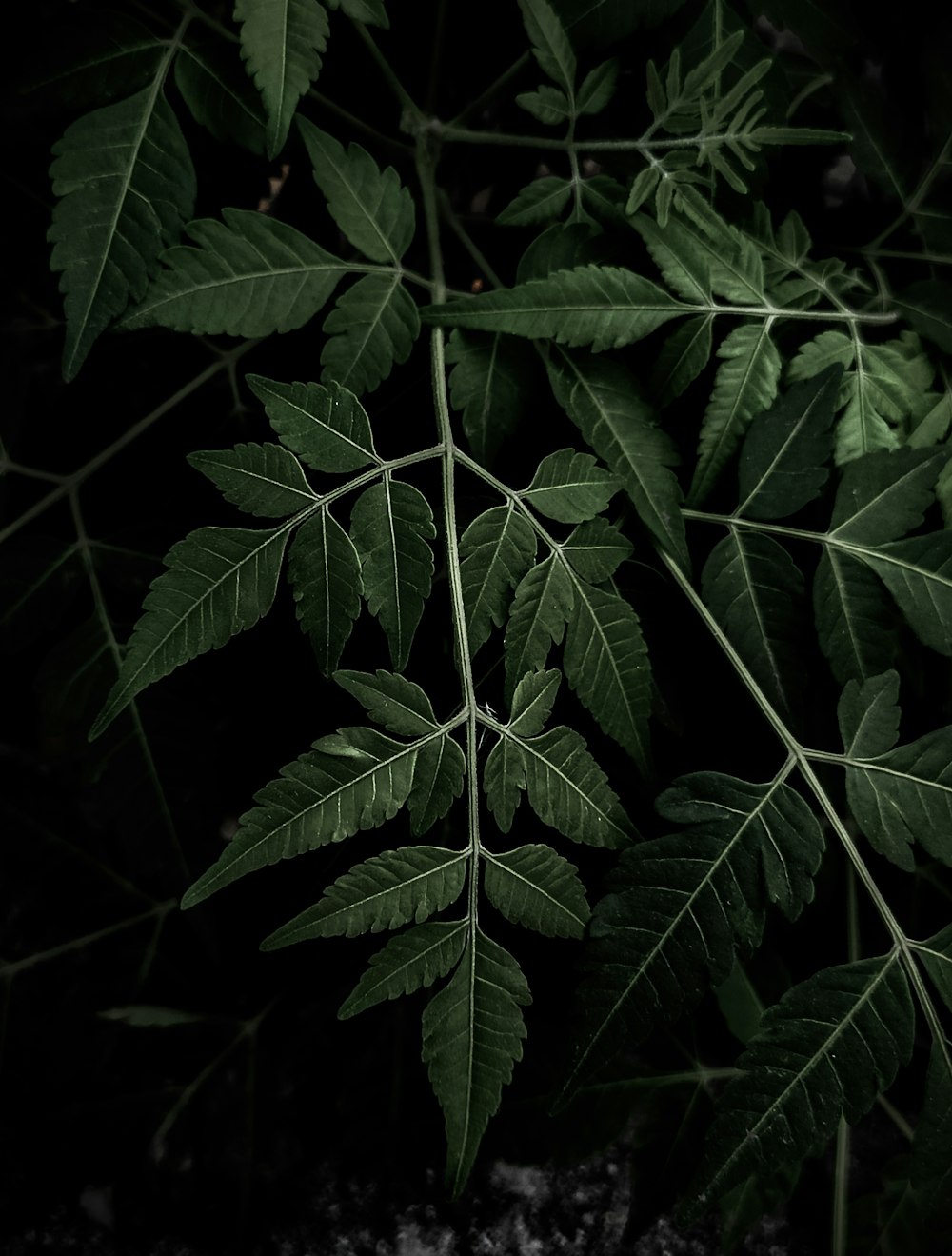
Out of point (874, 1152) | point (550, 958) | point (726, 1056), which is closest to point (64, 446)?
point (550, 958)

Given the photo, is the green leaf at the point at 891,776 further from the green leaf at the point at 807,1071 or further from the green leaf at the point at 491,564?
the green leaf at the point at 491,564

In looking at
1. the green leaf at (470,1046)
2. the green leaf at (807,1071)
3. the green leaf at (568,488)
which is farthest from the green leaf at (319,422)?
the green leaf at (807,1071)

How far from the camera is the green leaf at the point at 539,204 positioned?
708 mm


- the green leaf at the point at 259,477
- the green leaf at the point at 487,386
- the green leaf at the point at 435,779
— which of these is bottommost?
the green leaf at the point at 435,779

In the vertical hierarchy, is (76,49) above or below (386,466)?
above

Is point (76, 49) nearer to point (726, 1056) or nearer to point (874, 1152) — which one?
point (726, 1056)

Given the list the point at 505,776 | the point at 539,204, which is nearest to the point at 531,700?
the point at 505,776

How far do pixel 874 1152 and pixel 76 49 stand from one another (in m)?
1.20

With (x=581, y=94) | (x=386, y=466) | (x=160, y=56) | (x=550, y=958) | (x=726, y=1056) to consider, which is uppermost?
(x=160, y=56)

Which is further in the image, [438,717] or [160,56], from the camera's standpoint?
[438,717]

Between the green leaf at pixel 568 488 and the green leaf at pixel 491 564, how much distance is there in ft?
0.07

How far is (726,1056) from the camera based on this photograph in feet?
2.94

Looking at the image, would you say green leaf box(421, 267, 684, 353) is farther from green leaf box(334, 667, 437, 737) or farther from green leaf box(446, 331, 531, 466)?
green leaf box(334, 667, 437, 737)

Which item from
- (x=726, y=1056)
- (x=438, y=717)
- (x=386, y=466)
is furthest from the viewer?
(x=726, y=1056)
